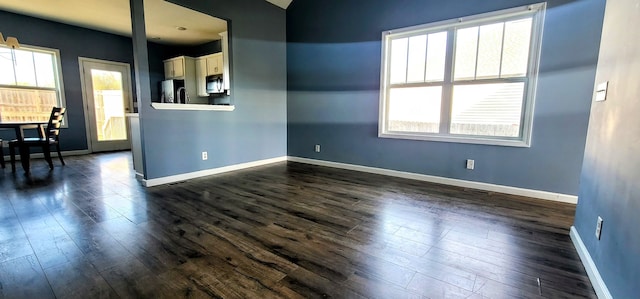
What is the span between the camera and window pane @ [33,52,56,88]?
522 centimetres

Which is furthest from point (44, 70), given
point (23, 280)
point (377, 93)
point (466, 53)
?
point (466, 53)

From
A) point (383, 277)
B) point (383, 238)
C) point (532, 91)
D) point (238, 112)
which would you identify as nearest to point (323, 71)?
point (238, 112)

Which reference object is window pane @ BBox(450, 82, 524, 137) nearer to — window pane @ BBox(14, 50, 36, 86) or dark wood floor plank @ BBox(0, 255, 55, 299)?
dark wood floor plank @ BBox(0, 255, 55, 299)

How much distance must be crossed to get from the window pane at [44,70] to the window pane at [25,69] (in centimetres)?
7

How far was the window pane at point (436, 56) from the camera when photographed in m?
3.59

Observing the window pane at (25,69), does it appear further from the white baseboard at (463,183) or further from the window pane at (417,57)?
the window pane at (417,57)

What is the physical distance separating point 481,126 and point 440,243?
205 cm

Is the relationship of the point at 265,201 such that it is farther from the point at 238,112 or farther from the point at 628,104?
the point at 628,104

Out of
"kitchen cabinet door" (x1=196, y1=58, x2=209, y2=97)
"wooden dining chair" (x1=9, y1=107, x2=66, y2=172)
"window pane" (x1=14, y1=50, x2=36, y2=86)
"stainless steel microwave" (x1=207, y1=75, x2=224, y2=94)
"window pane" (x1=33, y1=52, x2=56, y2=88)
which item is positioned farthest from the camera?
"kitchen cabinet door" (x1=196, y1=58, x2=209, y2=97)

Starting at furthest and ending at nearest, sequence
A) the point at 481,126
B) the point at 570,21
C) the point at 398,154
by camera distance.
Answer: the point at 398,154 < the point at 481,126 < the point at 570,21

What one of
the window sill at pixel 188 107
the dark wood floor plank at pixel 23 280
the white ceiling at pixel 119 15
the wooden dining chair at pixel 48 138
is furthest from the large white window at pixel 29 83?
the dark wood floor plank at pixel 23 280

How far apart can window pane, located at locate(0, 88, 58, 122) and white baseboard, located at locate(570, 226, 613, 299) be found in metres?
8.10

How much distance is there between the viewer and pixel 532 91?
3018mm

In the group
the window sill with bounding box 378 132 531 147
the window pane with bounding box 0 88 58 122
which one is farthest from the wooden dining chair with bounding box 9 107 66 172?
the window sill with bounding box 378 132 531 147
